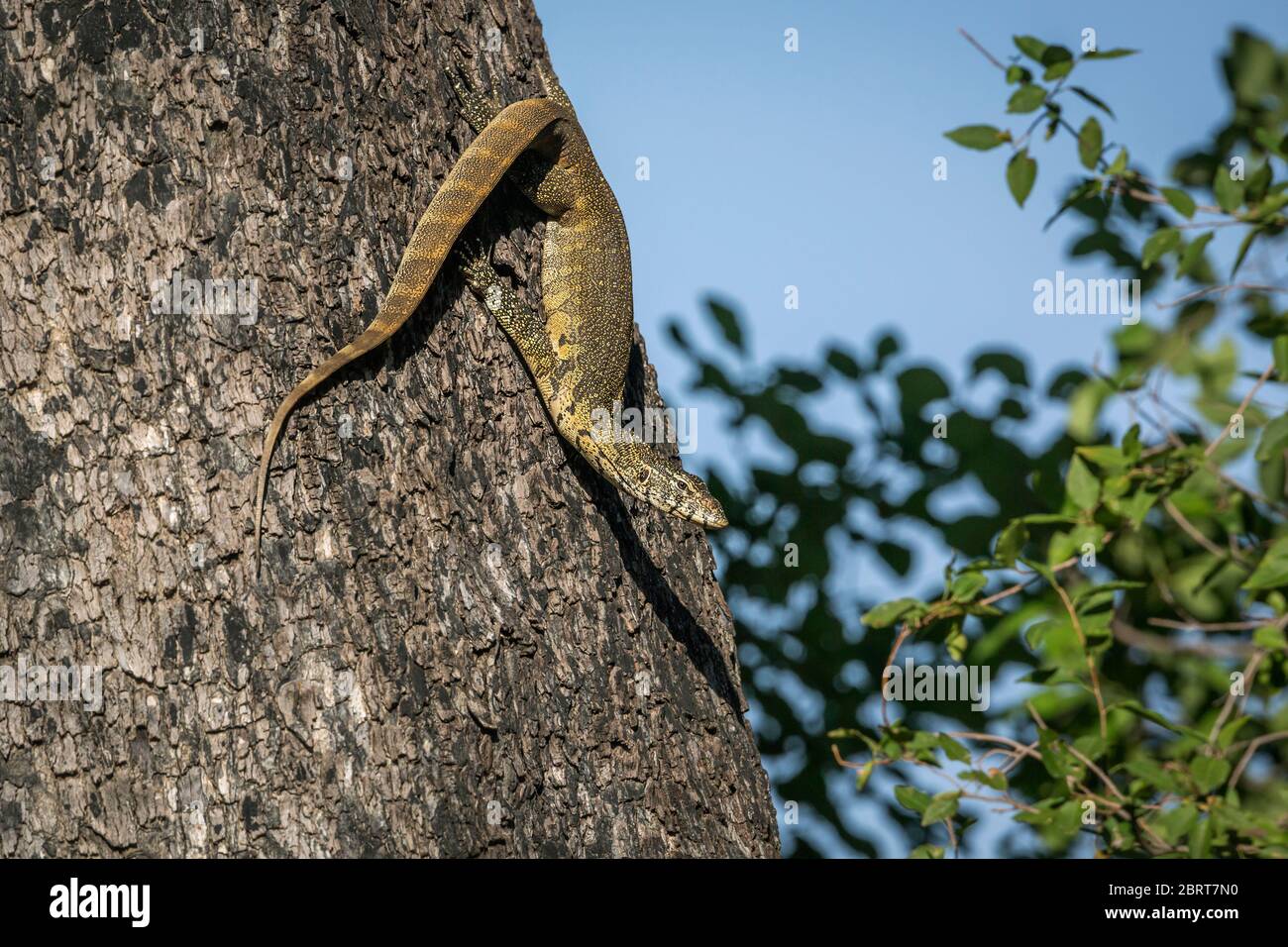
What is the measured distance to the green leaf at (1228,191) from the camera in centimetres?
395

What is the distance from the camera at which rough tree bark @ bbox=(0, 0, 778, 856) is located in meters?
2.79

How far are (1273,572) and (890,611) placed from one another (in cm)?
127

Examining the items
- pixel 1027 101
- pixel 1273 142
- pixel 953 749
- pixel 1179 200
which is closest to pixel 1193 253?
pixel 1179 200

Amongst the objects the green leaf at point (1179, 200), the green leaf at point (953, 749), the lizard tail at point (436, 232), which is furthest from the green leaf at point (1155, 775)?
the lizard tail at point (436, 232)

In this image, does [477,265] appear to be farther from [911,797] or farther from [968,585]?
[911,797]

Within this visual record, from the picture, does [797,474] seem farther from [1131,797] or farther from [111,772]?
[111,772]

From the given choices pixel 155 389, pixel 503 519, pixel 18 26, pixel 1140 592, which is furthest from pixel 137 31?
pixel 1140 592

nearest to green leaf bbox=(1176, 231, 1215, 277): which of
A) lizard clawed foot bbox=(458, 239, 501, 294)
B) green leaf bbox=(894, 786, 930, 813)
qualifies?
green leaf bbox=(894, 786, 930, 813)

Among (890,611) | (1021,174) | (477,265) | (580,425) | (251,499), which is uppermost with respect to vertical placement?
(1021,174)

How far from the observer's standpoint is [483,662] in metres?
3.03

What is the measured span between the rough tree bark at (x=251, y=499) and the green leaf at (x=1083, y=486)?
1.92 metres

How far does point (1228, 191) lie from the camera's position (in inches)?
156

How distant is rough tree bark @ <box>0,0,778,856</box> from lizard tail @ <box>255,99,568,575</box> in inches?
2.0

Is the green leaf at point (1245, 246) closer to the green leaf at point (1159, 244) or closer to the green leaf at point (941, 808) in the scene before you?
the green leaf at point (1159, 244)
